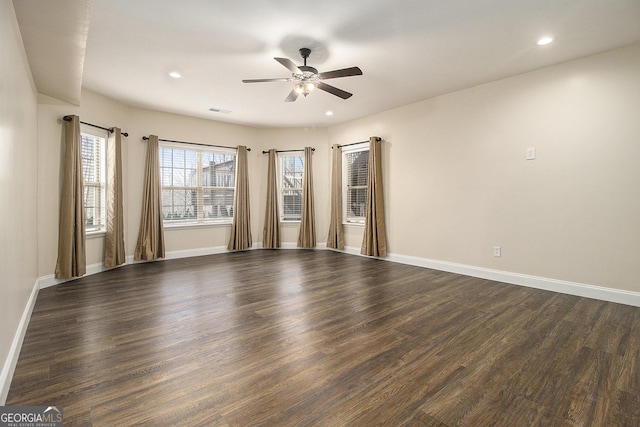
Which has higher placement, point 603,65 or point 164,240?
point 603,65

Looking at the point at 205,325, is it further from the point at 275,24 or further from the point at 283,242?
the point at 283,242

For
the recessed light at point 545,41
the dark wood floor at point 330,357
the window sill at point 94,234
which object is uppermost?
the recessed light at point 545,41

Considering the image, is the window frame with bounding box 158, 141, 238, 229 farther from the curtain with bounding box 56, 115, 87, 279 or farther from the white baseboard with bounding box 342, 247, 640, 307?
the white baseboard with bounding box 342, 247, 640, 307

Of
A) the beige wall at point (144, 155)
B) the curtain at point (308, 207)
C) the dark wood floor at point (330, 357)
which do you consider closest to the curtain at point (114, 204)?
the beige wall at point (144, 155)

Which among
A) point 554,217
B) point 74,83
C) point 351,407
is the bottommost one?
point 351,407

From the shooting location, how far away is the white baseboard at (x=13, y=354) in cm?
167

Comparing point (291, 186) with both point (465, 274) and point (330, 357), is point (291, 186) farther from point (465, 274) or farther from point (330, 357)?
Result: point (330, 357)

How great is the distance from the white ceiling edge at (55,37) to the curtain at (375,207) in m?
4.38

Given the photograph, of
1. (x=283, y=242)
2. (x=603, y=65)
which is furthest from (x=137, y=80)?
(x=603, y=65)

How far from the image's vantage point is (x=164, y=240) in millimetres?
5578

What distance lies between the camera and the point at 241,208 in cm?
648

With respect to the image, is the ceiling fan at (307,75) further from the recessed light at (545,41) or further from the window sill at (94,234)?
the window sill at (94,234)

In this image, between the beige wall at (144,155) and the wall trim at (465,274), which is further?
the beige wall at (144,155)

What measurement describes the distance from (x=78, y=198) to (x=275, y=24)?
3589mm
